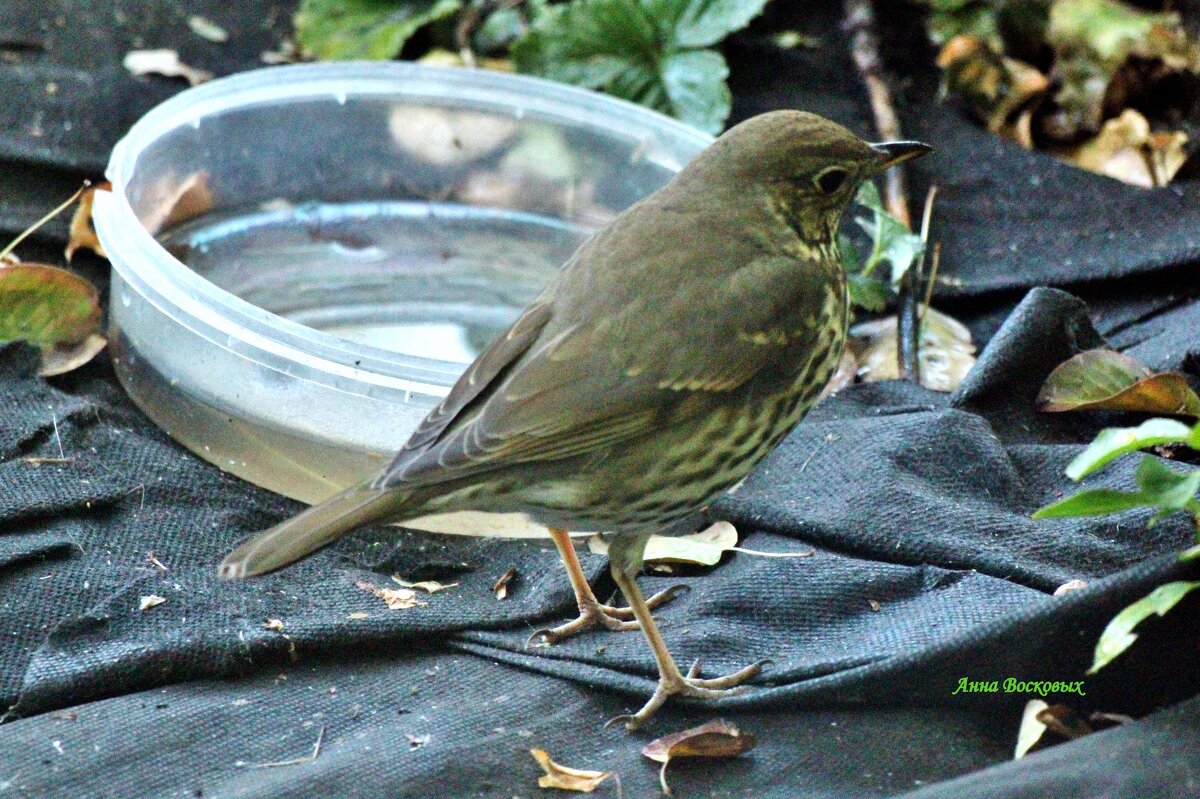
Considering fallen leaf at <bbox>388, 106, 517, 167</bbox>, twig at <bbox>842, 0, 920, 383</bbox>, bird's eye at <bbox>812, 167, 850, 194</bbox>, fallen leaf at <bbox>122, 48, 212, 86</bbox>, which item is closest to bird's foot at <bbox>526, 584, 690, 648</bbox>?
bird's eye at <bbox>812, 167, 850, 194</bbox>

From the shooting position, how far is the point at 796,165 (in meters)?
3.02

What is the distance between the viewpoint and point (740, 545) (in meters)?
3.37

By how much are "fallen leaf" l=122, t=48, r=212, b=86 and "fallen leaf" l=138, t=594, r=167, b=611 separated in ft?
9.08

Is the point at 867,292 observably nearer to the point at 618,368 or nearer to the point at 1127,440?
the point at 618,368

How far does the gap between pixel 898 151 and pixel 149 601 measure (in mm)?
1873

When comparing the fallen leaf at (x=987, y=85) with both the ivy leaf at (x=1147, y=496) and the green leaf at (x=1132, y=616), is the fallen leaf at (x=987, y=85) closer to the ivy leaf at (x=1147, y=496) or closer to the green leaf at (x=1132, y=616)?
the ivy leaf at (x=1147, y=496)

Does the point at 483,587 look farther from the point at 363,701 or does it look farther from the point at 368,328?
the point at 368,328

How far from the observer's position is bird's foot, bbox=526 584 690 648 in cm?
306

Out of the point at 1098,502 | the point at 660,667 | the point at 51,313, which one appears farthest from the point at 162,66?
the point at 1098,502

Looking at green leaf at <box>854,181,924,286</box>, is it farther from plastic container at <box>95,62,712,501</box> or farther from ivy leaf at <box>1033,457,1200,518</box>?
ivy leaf at <box>1033,457,1200,518</box>

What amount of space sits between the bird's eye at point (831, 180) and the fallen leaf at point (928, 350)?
107 cm

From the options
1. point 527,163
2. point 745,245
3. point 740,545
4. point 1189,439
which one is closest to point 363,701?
point 740,545

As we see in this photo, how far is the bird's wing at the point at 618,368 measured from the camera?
2736 mm

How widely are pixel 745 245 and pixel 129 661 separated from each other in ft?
4.86
